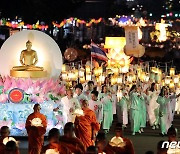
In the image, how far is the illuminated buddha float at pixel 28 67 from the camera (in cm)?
2080

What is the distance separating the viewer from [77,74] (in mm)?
26172

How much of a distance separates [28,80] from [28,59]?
1.08 m

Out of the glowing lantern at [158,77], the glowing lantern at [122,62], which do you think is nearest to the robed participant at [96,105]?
the glowing lantern at [158,77]

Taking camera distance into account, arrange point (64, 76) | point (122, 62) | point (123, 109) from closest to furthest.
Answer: point (123, 109) < point (64, 76) < point (122, 62)

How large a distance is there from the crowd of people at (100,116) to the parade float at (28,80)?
440 mm

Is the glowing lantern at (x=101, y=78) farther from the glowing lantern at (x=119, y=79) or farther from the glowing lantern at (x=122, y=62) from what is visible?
the glowing lantern at (x=122, y=62)

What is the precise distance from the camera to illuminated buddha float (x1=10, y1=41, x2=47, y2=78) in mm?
20797

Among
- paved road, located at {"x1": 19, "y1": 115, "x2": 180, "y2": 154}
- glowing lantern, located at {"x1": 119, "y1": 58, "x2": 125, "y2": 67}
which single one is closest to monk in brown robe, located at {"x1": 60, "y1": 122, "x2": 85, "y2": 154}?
paved road, located at {"x1": 19, "y1": 115, "x2": 180, "y2": 154}

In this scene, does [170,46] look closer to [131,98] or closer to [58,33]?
[58,33]

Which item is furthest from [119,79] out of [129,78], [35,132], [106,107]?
[35,132]

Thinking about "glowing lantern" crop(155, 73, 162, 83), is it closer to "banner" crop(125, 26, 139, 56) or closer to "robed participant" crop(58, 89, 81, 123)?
"banner" crop(125, 26, 139, 56)

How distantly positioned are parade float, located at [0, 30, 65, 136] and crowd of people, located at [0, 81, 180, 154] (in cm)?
44

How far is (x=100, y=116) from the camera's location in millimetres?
22297

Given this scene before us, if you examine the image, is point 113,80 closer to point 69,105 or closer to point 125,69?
point 125,69
